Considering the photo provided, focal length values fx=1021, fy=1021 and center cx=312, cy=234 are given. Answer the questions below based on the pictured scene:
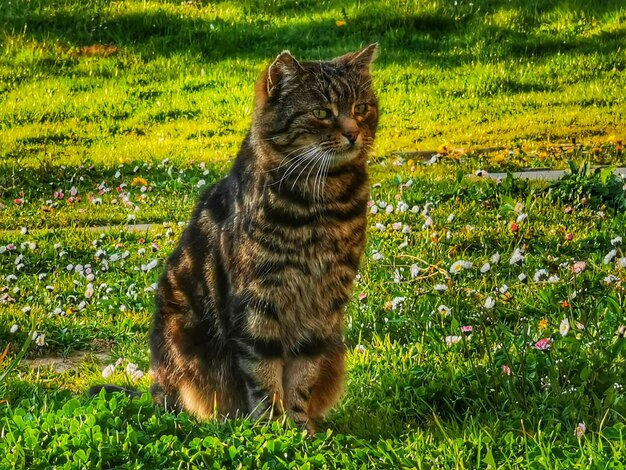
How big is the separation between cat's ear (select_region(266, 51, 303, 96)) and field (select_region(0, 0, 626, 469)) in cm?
157

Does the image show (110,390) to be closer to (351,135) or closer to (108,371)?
(108,371)

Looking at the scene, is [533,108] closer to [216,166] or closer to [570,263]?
[216,166]

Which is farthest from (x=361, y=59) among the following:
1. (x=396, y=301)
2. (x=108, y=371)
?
(x=108, y=371)

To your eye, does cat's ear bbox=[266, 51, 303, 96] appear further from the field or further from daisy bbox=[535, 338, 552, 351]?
daisy bbox=[535, 338, 552, 351]

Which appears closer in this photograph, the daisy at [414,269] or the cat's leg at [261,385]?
the cat's leg at [261,385]

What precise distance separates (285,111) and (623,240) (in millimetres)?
3626

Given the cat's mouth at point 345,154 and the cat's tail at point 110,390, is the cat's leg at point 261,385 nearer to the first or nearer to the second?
the cat's tail at point 110,390

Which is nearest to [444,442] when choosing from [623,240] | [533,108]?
[623,240]

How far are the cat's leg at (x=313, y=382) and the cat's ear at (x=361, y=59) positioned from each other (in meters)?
1.48

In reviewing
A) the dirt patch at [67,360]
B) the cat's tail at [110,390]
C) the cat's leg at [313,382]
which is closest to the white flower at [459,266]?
the cat's leg at [313,382]

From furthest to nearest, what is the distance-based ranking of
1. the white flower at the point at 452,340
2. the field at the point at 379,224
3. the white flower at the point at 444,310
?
the white flower at the point at 444,310
the white flower at the point at 452,340
the field at the point at 379,224

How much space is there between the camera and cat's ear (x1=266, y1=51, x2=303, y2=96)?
5.26 meters

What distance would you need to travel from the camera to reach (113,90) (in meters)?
15.6

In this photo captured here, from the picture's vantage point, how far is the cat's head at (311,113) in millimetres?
5254
